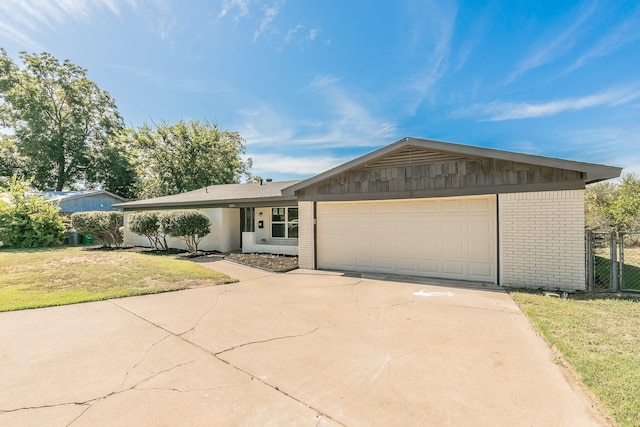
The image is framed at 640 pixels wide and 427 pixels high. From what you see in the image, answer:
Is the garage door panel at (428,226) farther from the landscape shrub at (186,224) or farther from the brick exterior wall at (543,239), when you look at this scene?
the landscape shrub at (186,224)

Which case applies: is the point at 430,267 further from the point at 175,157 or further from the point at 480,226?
the point at 175,157

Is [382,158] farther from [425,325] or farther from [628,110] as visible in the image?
[628,110]

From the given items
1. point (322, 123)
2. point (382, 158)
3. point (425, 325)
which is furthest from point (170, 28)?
point (425, 325)

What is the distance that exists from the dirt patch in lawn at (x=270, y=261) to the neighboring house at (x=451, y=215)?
74 cm

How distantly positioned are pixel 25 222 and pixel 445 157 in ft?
77.9

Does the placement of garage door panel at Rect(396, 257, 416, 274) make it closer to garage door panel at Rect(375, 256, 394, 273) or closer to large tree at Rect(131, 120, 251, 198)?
garage door panel at Rect(375, 256, 394, 273)

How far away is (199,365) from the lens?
11.0 feet

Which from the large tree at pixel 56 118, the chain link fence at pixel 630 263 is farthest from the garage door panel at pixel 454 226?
the large tree at pixel 56 118

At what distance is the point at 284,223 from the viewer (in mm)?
13680

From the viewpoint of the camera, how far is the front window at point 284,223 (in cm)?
1343

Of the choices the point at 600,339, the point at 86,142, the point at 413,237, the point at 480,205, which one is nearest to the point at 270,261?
the point at 413,237

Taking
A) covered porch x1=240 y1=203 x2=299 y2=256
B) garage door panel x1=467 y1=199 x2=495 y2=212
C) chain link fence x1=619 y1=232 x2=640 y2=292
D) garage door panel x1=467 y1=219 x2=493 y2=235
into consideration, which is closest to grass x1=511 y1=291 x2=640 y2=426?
chain link fence x1=619 y1=232 x2=640 y2=292

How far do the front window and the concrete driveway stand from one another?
768 centimetres

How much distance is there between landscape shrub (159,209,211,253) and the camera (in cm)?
1254
